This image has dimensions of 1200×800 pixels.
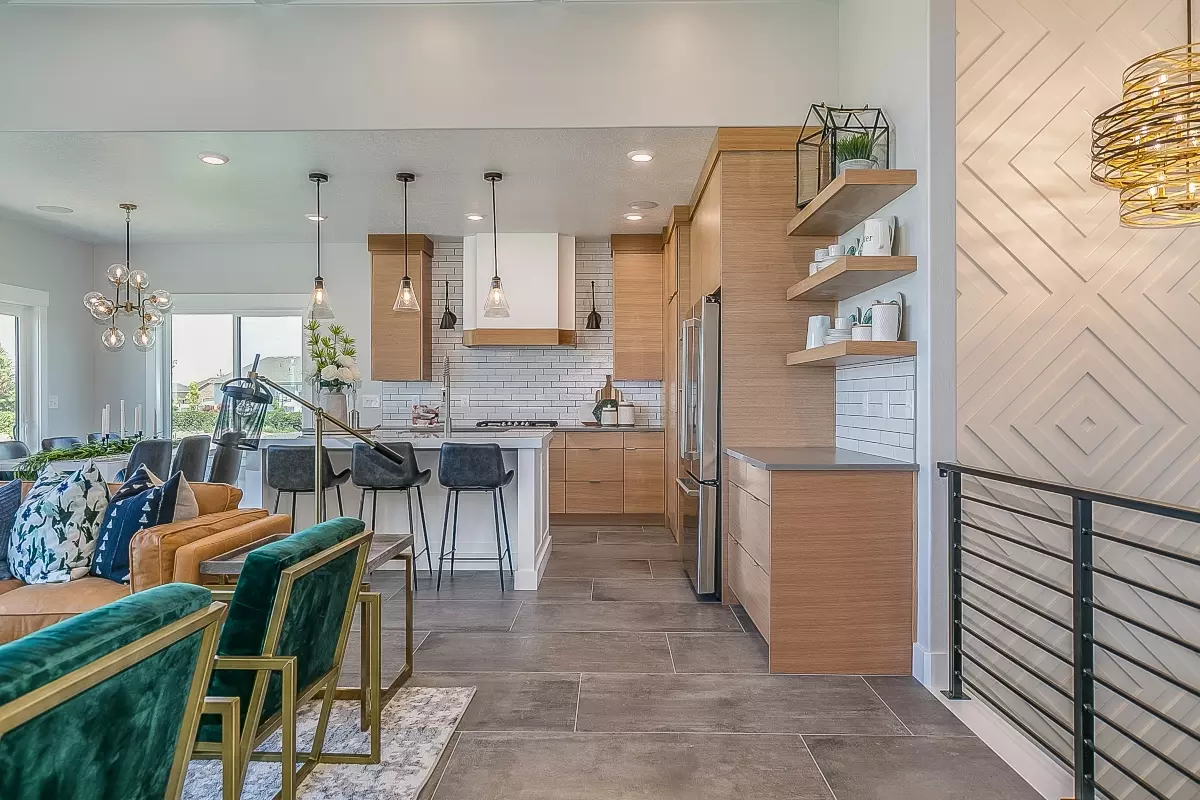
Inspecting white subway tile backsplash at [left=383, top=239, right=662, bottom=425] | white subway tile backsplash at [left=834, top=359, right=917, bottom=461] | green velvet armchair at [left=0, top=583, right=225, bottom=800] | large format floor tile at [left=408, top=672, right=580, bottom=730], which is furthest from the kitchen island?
green velvet armchair at [left=0, top=583, right=225, bottom=800]

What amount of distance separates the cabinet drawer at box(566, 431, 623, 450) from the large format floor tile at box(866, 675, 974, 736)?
12.9 ft

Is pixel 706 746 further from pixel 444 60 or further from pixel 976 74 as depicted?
pixel 444 60

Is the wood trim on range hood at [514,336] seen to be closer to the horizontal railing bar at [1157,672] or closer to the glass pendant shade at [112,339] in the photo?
the glass pendant shade at [112,339]

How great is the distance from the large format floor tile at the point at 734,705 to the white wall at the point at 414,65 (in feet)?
9.28

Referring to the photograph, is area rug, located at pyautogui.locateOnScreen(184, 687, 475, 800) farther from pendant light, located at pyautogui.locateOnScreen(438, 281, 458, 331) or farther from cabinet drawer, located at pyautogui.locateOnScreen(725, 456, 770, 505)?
pendant light, located at pyautogui.locateOnScreen(438, 281, 458, 331)

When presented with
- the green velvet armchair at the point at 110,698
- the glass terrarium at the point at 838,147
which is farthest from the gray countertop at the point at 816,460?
the green velvet armchair at the point at 110,698

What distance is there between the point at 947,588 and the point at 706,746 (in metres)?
1.18

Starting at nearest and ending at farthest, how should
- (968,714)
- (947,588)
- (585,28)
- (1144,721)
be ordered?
(968,714)
(947,588)
(1144,721)
(585,28)

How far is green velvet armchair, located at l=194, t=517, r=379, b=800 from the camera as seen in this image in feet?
5.52

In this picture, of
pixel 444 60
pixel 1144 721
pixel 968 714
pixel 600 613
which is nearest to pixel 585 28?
pixel 444 60

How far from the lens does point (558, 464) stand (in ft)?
22.2

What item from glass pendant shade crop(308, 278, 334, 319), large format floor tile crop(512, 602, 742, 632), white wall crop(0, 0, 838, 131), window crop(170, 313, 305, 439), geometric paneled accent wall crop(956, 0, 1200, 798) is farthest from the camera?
window crop(170, 313, 305, 439)

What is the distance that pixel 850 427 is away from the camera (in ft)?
12.6

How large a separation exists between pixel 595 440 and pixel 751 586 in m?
3.36
